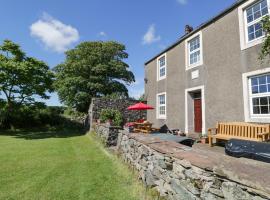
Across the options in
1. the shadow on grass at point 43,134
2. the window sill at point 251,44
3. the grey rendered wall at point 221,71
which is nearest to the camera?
the window sill at point 251,44

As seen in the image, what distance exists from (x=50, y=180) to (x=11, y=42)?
19.4 m

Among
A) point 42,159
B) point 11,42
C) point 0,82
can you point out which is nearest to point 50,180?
point 42,159

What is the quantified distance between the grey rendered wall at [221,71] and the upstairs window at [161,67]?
6.27ft

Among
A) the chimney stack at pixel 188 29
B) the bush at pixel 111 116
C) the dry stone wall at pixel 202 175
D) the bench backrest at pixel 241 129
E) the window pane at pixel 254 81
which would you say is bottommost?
the dry stone wall at pixel 202 175

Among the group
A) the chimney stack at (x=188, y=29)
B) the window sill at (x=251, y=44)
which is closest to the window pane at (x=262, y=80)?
the window sill at (x=251, y=44)

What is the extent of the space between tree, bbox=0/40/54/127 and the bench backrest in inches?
688

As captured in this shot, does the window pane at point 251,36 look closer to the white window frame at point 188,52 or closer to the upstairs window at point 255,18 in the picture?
the upstairs window at point 255,18

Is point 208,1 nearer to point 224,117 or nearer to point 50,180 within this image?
point 224,117

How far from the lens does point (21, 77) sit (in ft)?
63.0

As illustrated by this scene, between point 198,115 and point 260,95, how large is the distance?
3.90 meters

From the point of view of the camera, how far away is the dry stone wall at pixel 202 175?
209cm

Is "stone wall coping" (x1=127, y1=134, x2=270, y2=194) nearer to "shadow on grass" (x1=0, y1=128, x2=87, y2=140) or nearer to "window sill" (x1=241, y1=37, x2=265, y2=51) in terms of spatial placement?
"window sill" (x1=241, y1=37, x2=265, y2=51)

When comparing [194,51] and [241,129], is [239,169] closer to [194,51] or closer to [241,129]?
[241,129]

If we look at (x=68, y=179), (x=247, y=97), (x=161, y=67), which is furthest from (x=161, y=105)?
(x=68, y=179)
